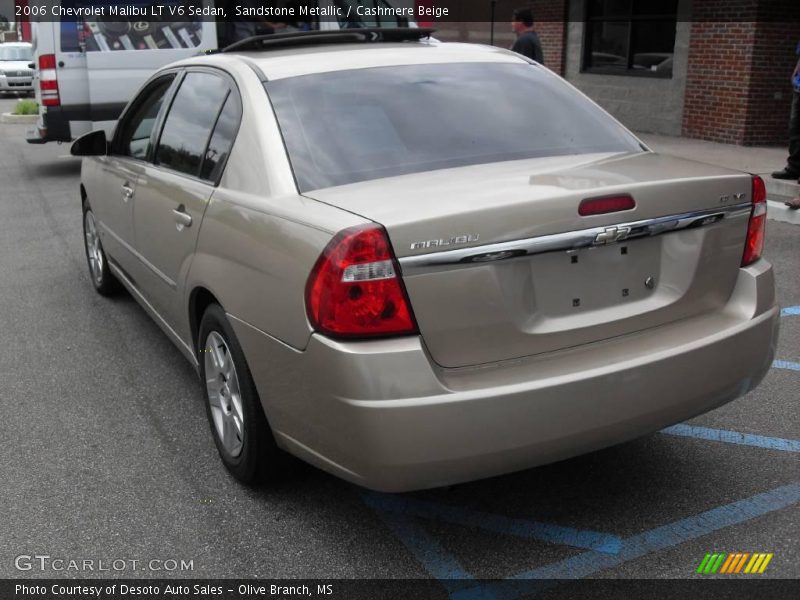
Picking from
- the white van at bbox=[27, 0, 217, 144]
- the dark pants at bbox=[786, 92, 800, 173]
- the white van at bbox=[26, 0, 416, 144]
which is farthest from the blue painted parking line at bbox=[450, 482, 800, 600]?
the white van at bbox=[27, 0, 217, 144]

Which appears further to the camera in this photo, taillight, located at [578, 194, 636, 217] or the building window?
the building window

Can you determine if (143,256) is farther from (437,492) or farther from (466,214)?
(466,214)

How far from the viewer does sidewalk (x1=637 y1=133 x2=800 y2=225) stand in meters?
8.77

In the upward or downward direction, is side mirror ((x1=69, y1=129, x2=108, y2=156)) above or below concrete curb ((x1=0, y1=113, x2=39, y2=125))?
above

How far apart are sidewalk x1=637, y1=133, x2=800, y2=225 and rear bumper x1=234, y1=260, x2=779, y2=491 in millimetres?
6084

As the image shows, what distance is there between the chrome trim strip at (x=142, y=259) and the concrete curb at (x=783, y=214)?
243 inches

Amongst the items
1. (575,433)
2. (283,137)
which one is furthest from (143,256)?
(575,433)

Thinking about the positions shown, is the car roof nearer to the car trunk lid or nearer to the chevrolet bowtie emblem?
the car trunk lid

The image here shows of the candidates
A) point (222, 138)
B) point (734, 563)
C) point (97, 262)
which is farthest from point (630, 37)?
point (734, 563)

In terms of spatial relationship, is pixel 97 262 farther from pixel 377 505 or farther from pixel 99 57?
pixel 99 57

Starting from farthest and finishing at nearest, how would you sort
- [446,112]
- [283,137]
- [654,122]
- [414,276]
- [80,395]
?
[654,122] < [80,395] < [446,112] < [283,137] < [414,276]

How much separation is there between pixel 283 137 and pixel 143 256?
62.4 inches

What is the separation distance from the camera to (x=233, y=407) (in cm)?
355

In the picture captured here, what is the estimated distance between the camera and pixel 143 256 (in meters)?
4.66
